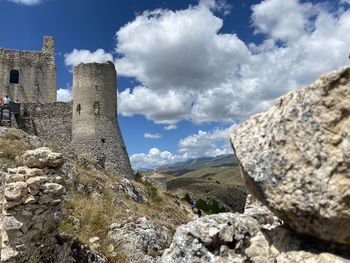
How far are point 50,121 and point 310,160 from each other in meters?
Answer: 35.9

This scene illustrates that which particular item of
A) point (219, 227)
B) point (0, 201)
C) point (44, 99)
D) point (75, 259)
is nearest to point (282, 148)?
point (219, 227)

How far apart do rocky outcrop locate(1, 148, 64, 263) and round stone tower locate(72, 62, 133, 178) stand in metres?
26.6

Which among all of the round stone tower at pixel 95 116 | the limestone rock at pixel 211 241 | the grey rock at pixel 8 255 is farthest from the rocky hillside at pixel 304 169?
the round stone tower at pixel 95 116

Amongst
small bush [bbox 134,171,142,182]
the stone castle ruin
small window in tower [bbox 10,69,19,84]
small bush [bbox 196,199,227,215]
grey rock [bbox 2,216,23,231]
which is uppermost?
small window in tower [bbox 10,69,19,84]

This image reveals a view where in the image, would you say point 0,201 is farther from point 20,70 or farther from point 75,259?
point 20,70

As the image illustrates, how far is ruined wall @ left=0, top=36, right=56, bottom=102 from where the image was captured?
41.1 metres

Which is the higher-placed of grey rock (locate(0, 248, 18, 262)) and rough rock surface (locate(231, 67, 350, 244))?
rough rock surface (locate(231, 67, 350, 244))

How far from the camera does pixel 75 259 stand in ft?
30.5

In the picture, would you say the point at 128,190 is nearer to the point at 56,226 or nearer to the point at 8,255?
the point at 56,226

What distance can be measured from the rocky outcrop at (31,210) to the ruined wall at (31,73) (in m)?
35.6

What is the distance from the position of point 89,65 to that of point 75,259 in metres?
28.7

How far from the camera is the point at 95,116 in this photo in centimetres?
3572

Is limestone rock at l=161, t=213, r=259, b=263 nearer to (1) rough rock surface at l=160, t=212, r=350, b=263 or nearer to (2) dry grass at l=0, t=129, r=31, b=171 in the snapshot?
(1) rough rock surface at l=160, t=212, r=350, b=263

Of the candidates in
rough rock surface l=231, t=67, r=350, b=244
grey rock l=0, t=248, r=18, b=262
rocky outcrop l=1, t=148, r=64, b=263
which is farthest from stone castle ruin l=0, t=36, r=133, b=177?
rough rock surface l=231, t=67, r=350, b=244
